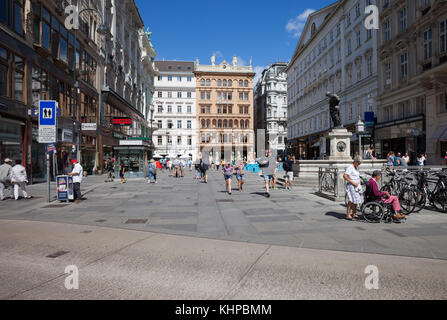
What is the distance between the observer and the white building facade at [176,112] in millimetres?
82562

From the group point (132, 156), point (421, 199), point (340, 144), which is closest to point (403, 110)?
point (340, 144)

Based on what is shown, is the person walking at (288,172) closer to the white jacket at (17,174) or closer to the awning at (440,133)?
Result: the white jacket at (17,174)

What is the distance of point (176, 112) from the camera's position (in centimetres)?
8406

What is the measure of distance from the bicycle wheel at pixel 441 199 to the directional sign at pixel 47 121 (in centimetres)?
1368

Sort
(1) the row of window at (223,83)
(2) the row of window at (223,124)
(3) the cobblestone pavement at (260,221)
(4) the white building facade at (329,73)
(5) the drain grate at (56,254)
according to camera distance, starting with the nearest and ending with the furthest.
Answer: (5) the drain grate at (56,254) → (3) the cobblestone pavement at (260,221) → (4) the white building facade at (329,73) → (2) the row of window at (223,124) → (1) the row of window at (223,83)

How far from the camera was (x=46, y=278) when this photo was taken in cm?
466

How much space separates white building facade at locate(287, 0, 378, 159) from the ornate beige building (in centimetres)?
1430

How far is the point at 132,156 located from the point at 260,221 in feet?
62.6

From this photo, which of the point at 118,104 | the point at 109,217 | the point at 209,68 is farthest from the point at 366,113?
the point at 209,68

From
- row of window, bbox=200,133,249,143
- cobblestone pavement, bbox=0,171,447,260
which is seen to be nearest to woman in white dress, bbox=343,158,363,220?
cobblestone pavement, bbox=0,171,447,260

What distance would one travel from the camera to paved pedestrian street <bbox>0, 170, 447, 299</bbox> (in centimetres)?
423

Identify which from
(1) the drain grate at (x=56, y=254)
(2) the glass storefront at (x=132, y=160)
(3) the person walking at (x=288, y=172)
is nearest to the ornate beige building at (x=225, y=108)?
(2) the glass storefront at (x=132, y=160)
